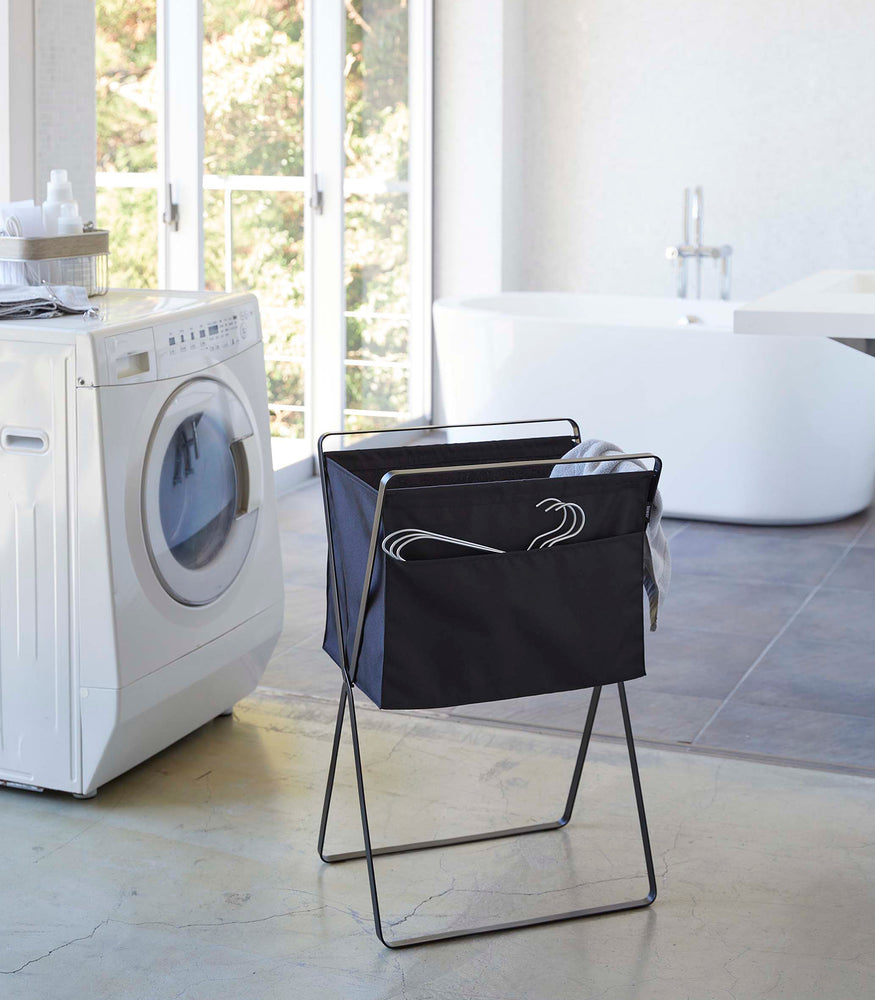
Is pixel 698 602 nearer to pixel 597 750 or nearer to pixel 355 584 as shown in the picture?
pixel 597 750

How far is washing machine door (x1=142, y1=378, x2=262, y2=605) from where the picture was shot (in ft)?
7.73

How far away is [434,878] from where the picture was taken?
83.2 inches

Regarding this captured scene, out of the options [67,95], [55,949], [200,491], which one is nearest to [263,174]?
[67,95]

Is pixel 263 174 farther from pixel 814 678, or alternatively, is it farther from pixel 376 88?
pixel 814 678

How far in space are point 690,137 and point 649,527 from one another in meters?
4.03

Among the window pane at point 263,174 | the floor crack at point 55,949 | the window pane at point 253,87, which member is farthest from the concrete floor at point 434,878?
the window pane at point 253,87

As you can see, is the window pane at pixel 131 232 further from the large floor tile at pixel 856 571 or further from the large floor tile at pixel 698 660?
the large floor tile at pixel 856 571

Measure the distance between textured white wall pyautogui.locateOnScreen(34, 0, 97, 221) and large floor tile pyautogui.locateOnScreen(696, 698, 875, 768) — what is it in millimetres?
1964

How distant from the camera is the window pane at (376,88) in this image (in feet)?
16.6

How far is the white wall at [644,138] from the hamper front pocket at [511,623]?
384cm

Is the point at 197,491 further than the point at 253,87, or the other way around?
the point at 253,87

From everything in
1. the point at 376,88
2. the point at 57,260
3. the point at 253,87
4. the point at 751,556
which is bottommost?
the point at 751,556

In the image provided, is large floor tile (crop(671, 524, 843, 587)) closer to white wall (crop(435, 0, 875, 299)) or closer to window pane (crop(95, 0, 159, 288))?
white wall (crop(435, 0, 875, 299))

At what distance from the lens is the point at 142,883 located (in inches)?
82.3
